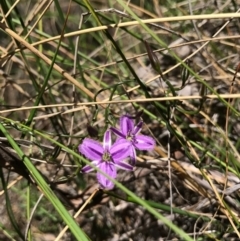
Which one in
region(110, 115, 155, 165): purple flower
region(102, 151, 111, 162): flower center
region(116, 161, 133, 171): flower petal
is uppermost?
region(110, 115, 155, 165): purple flower

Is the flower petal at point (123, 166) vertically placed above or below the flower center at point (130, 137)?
below

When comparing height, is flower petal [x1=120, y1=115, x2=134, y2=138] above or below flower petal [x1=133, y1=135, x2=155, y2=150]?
above

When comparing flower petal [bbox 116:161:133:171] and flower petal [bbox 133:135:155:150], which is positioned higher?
flower petal [bbox 133:135:155:150]

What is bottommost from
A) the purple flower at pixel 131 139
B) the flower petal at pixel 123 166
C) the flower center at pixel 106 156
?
the flower petal at pixel 123 166

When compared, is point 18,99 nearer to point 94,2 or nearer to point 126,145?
point 94,2
